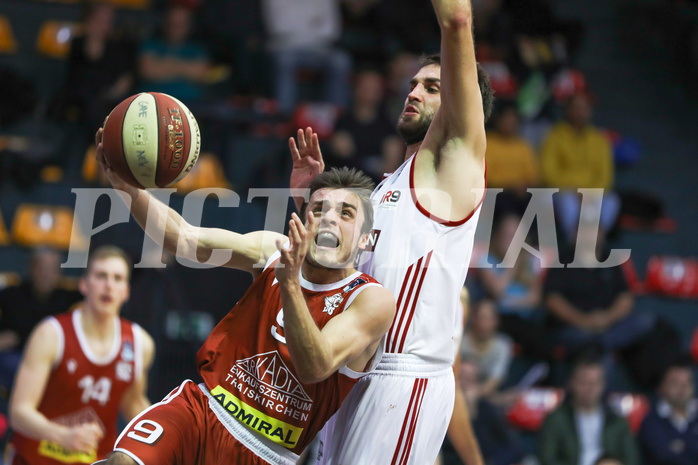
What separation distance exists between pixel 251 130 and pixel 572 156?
3856mm

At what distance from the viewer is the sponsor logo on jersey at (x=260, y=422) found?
3889mm

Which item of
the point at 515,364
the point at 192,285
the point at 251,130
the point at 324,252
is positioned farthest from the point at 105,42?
the point at 324,252

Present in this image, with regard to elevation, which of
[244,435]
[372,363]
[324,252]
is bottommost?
[244,435]

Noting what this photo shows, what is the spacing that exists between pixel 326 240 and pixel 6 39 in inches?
309

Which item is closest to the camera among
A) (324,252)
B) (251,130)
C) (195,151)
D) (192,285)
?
(324,252)

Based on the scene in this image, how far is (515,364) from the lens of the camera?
9508mm

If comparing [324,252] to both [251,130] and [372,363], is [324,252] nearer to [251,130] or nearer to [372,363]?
[372,363]

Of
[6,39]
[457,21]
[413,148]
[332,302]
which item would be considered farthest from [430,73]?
[6,39]

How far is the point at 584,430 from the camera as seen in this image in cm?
848

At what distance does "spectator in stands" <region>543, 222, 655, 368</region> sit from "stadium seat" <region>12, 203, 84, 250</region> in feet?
16.2

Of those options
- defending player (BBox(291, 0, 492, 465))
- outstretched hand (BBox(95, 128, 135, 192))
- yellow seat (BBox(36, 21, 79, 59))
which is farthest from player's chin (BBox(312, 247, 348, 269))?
yellow seat (BBox(36, 21, 79, 59))

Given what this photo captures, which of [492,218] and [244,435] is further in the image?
[492,218]

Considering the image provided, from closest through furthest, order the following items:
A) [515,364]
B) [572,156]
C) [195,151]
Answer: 1. [195,151]
2. [515,364]
3. [572,156]

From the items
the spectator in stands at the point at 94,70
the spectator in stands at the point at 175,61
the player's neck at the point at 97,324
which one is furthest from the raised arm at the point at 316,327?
the spectator in stands at the point at 175,61
